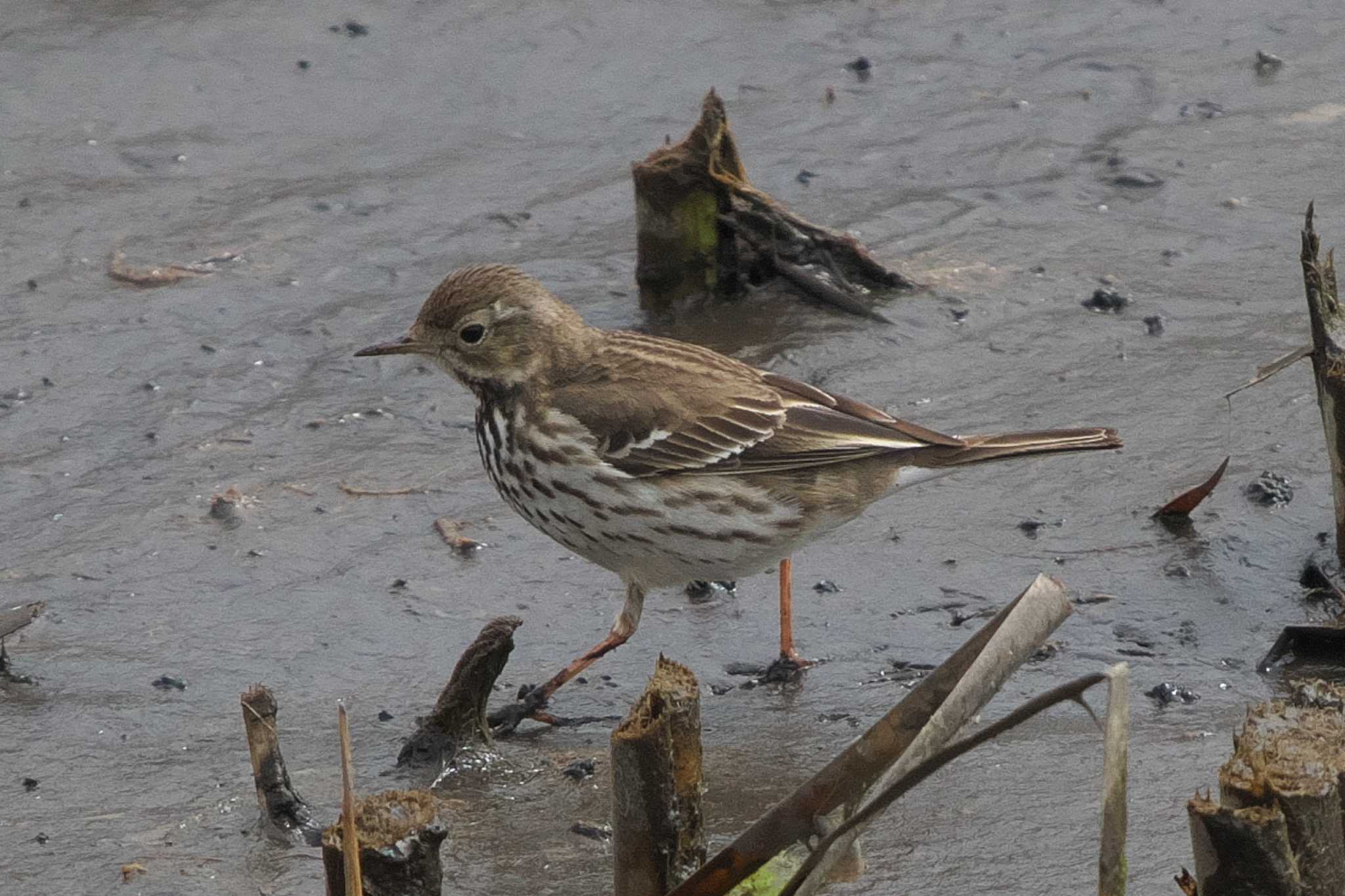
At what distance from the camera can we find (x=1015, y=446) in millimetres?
7164

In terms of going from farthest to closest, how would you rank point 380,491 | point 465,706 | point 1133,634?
point 380,491 → point 1133,634 → point 465,706

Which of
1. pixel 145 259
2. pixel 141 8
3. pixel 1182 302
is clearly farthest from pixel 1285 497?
Answer: pixel 141 8

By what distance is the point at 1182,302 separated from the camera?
947 centimetres

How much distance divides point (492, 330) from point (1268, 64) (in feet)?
21.3

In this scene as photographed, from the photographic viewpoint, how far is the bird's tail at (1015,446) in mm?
7043

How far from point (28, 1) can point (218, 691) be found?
280 inches

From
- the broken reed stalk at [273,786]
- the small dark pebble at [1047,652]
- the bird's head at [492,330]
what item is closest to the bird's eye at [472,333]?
the bird's head at [492,330]

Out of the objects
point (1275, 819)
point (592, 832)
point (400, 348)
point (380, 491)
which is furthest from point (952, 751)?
Answer: point (380, 491)

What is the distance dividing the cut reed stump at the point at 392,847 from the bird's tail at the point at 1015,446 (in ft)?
10.6

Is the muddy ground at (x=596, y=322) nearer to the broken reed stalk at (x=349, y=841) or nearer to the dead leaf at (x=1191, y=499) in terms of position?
the dead leaf at (x=1191, y=499)

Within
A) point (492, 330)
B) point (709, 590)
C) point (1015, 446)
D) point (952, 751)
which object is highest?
point (952, 751)

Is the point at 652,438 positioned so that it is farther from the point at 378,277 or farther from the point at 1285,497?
the point at 378,277

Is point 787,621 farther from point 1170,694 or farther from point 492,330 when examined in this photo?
point 492,330

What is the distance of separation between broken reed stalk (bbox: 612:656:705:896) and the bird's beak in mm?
2930
